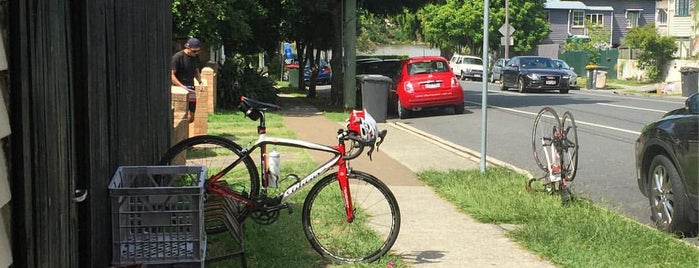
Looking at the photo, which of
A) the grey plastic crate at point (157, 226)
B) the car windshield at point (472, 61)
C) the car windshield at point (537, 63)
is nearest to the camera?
the grey plastic crate at point (157, 226)

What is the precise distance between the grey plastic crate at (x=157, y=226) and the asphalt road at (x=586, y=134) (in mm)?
4952

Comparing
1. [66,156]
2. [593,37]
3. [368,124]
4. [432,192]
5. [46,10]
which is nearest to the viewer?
[46,10]

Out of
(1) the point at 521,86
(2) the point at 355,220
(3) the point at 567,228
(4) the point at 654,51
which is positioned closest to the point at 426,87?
(1) the point at 521,86

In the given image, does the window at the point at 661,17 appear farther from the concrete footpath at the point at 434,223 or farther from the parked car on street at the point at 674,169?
Answer: the parked car on street at the point at 674,169

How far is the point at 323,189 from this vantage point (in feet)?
19.1

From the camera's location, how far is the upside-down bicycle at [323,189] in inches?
219

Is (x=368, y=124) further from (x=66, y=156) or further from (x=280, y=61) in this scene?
(x=280, y=61)

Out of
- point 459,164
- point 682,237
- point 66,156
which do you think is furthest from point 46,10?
point 459,164

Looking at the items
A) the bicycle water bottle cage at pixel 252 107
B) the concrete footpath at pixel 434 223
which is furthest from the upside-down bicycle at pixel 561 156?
the bicycle water bottle cage at pixel 252 107

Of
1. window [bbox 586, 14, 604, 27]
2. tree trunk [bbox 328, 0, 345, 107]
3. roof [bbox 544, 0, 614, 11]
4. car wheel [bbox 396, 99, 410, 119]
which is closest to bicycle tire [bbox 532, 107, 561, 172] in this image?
car wheel [bbox 396, 99, 410, 119]

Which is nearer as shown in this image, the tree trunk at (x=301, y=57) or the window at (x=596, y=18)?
the tree trunk at (x=301, y=57)

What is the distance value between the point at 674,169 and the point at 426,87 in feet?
41.4

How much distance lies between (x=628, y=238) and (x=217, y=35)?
14.8 metres

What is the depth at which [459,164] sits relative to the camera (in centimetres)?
1092
